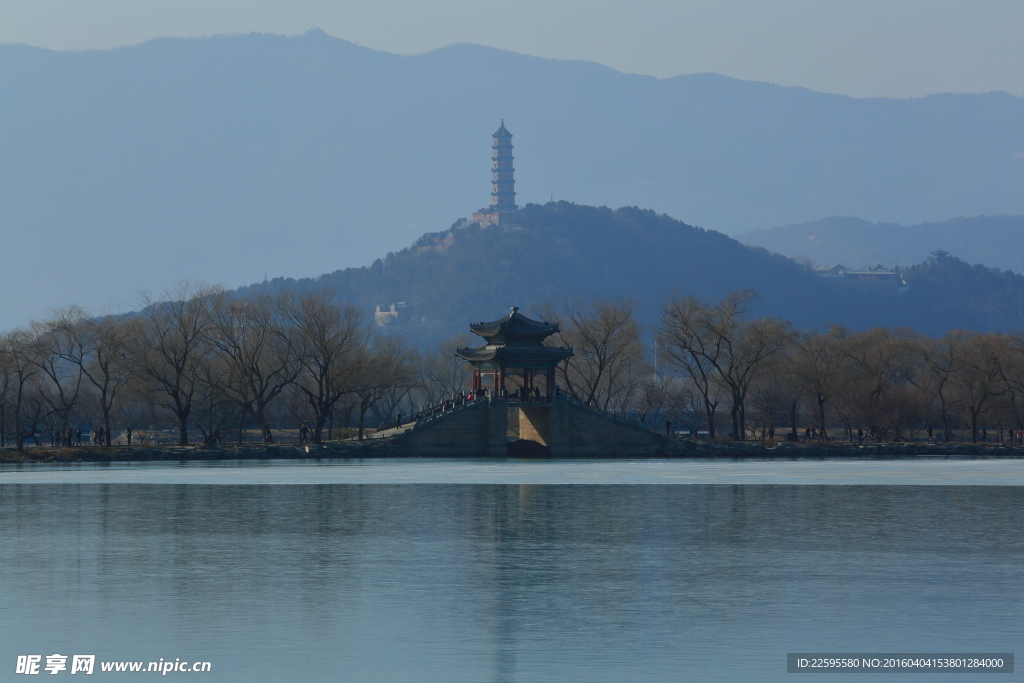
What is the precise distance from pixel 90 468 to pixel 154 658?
128 ft

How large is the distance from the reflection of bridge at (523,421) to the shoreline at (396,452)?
144 cm

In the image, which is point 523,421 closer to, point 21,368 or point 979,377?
point 21,368

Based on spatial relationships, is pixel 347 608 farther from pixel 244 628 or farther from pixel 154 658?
pixel 154 658

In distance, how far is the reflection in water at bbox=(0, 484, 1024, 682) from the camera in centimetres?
1423

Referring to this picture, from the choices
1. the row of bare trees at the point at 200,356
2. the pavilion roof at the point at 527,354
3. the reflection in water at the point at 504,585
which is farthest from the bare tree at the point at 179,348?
the reflection in water at the point at 504,585

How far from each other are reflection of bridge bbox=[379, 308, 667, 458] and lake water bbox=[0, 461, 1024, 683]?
2907 centimetres

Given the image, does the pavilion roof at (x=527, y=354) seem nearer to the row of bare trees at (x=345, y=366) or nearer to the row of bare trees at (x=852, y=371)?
the row of bare trees at (x=345, y=366)

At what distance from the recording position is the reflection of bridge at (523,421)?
215 ft

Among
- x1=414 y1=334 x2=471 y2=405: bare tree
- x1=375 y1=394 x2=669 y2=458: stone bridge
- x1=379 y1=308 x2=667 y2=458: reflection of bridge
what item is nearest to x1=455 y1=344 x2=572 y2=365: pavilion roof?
x1=379 y1=308 x2=667 y2=458: reflection of bridge

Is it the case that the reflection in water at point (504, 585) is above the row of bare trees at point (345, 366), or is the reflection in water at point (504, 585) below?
below

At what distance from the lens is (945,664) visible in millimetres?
13555

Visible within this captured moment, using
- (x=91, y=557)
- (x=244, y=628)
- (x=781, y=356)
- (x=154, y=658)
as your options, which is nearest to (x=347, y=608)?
(x=244, y=628)

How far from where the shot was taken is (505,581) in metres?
19.1

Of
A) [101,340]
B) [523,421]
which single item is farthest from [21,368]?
[523,421]
